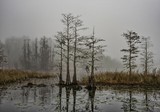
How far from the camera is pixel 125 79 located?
22047 mm

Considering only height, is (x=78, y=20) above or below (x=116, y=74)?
above

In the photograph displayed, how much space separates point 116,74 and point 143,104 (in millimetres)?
10614

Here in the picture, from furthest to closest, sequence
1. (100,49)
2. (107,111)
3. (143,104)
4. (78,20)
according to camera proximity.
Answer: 1. (78,20)
2. (100,49)
3. (143,104)
4. (107,111)

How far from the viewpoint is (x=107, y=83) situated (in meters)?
21.8

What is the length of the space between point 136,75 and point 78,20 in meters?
7.31

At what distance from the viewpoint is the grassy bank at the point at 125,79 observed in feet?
70.1

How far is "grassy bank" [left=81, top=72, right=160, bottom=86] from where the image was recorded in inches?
842

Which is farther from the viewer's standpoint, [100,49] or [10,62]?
[10,62]

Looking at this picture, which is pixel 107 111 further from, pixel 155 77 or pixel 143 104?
pixel 155 77

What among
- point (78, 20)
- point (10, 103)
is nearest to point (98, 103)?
point (10, 103)

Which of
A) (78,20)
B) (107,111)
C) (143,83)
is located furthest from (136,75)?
(107,111)

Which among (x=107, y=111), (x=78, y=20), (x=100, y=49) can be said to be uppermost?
(x=78, y=20)

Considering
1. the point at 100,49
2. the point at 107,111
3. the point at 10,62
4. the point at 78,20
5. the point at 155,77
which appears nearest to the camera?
the point at 107,111

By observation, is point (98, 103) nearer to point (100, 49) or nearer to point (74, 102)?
point (74, 102)
